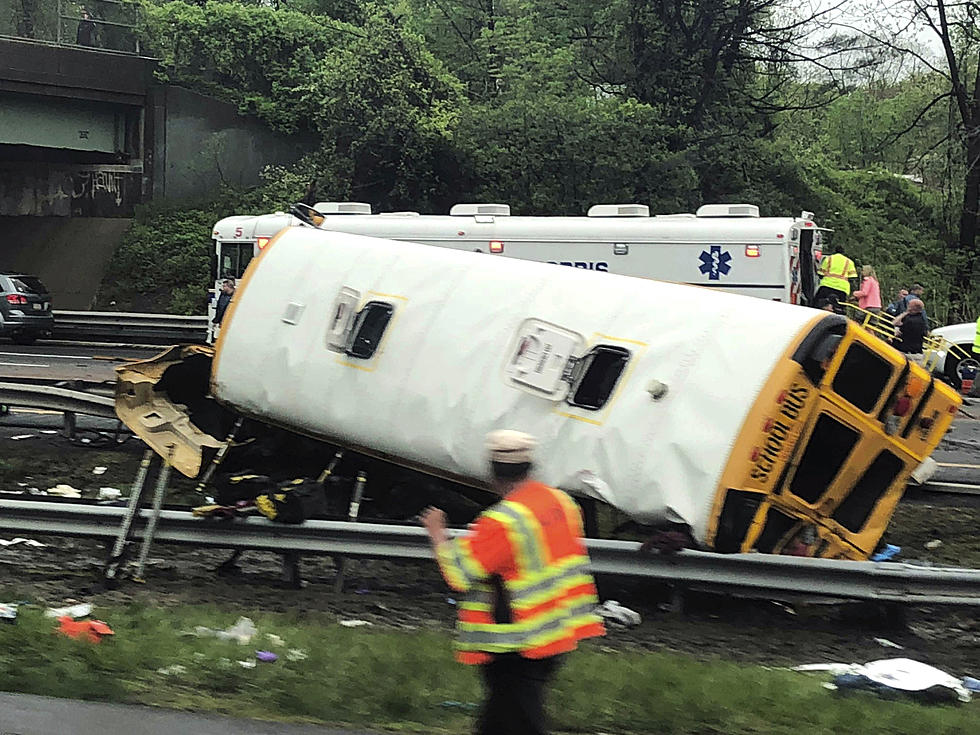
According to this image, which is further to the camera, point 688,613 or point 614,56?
point 614,56

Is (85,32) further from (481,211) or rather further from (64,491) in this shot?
A: (64,491)

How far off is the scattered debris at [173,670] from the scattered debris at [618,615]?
3.29m

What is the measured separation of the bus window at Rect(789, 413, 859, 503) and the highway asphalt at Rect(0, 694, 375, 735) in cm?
464

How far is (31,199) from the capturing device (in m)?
38.7

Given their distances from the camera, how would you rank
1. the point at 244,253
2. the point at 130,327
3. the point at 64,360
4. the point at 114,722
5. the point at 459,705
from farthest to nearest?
1. the point at 130,327
2. the point at 64,360
3. the point at 244,253
4. the point at 459,705
5. the point at 114,722

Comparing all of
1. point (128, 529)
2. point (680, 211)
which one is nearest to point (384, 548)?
point (128, 529)

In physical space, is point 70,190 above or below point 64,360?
above

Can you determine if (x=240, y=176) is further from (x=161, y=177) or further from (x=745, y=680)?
(x=745, y=680)

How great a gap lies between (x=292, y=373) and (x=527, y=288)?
82.9 inches

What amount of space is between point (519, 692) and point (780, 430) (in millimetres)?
4299

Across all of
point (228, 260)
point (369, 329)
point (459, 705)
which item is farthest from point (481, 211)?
point (459, 705)

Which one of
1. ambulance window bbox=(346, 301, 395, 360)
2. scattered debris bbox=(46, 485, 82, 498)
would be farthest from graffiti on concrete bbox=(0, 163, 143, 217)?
ambulance window bbox=(346, 301, 395, 360)

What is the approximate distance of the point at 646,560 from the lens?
8.31m

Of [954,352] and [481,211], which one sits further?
[481,211]
